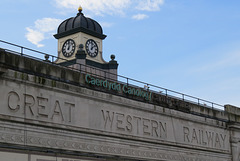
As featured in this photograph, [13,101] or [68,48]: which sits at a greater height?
[68,48]

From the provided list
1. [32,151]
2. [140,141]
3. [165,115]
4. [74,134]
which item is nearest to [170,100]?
[165,115]

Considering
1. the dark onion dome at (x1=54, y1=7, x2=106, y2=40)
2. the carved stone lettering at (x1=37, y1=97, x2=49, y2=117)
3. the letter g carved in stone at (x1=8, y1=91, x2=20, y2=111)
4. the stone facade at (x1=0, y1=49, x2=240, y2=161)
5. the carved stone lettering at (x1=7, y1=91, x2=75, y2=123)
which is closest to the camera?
the letter g carved in stone at (x1=8, y1=91, x2=20, y2=111)

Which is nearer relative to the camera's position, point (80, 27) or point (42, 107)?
point (42, 107)

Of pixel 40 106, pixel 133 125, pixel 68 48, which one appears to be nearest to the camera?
pixel 40 106

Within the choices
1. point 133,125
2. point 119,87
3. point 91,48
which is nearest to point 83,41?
point 91,48

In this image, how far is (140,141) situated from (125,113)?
2.49 metres

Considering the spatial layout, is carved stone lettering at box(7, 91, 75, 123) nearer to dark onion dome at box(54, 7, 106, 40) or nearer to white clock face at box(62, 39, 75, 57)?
white clock face at box(62, 39, 75, 57)

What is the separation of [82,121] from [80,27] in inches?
1354

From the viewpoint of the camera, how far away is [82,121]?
2827 centimetres

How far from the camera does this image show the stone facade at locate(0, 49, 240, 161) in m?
24.6

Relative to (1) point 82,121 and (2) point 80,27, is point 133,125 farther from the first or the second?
(2) point 80,27

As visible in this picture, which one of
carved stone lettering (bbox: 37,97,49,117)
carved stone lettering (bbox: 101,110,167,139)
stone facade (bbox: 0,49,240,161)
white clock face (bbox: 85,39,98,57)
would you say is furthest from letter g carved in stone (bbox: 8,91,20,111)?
white clock face (bbox: 85,39,98,57)

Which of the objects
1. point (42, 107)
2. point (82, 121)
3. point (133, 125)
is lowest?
point (82, 121)

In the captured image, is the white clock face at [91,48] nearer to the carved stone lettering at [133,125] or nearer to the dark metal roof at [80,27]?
the dark metal roof at [80,27]
